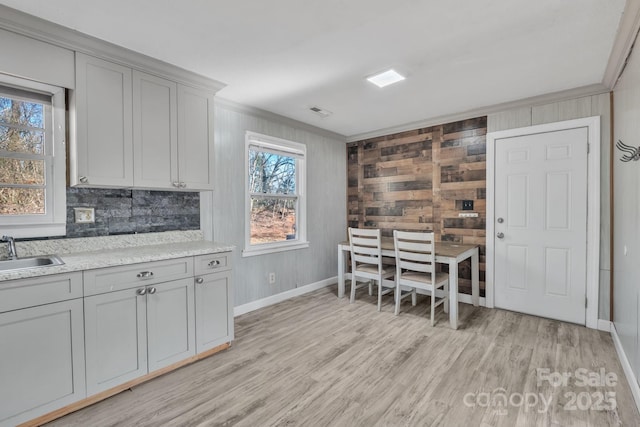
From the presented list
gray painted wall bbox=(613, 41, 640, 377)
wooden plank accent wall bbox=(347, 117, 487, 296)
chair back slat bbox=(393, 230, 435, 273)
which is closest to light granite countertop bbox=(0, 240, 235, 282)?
chair back slat bbox=(393, 230, 435, 273)

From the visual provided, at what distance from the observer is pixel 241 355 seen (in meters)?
2.48

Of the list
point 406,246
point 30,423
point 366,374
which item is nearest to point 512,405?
point 366,374

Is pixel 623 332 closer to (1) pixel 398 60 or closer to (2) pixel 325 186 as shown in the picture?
(1) pixel 398 60

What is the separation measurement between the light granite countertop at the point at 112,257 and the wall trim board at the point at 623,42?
10.2ft

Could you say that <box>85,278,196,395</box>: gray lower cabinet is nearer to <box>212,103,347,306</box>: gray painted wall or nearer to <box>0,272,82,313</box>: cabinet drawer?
<box>0,272,82,313</box>: cabinet drawer

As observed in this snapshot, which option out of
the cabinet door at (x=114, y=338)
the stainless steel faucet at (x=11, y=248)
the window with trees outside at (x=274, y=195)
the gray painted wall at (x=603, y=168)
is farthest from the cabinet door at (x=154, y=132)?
the gray painted wall at (x=603, y=168)

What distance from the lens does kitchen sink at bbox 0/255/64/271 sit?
182 centimetres

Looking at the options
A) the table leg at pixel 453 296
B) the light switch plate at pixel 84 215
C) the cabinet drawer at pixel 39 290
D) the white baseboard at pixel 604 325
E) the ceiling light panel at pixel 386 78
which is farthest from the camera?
the table leg at pixel 453 296

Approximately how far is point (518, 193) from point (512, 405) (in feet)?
7.46

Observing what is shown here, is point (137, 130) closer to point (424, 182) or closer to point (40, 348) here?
point (40, 348)

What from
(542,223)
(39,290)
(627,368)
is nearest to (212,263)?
(39,290)

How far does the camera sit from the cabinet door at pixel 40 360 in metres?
1.57

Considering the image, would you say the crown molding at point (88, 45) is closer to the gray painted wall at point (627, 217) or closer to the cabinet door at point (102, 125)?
the cabinet door at point (102, 125)

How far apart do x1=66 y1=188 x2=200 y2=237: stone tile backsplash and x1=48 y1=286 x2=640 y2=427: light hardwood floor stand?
48.2 inches
